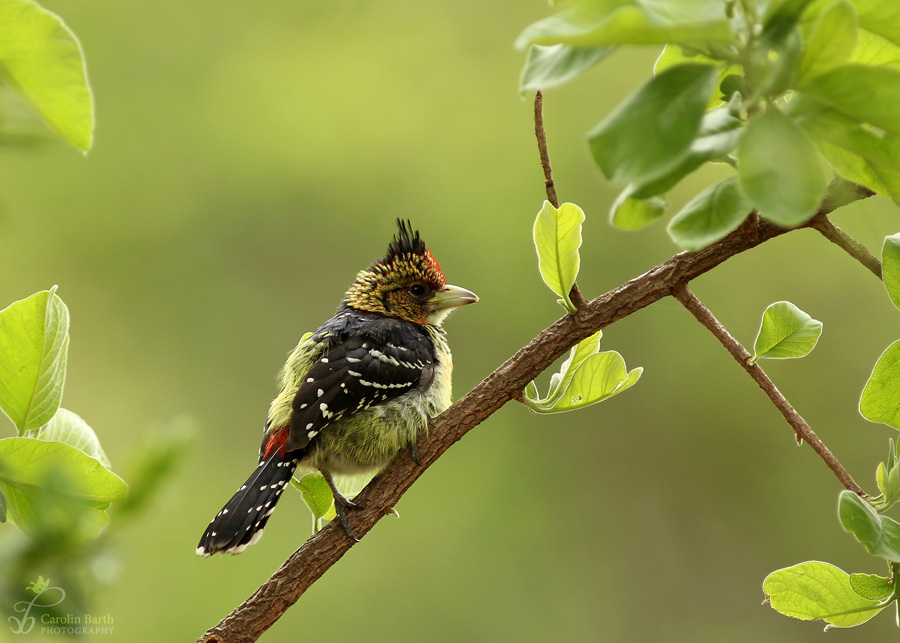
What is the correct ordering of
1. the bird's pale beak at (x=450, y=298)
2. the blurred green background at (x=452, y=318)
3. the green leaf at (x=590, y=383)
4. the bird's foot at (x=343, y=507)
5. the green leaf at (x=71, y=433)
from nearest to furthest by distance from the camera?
the green leaf at (x=71, y=433) → the green leaf at (x=590, y=383) → the bird's foot at (x=343, y=507) → the bird's pale beak at (x=450, y=298) → the blurred green background at (x=452, y=318)

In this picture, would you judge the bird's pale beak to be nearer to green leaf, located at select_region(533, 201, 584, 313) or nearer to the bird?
the bird

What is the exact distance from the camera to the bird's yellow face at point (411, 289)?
9.66 feet

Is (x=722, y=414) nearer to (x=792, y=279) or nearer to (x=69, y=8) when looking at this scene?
(x=792, y=279)

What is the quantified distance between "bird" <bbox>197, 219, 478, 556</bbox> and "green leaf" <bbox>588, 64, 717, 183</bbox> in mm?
1183

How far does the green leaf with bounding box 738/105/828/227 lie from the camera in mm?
590

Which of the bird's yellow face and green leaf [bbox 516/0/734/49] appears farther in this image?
the bird's yellow face

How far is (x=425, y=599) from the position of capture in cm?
606

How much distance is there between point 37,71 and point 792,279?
5848 millimetres

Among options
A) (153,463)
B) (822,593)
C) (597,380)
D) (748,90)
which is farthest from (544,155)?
(153,463)

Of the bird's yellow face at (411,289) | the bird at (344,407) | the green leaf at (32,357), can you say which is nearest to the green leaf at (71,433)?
the green leaf at (32,357)

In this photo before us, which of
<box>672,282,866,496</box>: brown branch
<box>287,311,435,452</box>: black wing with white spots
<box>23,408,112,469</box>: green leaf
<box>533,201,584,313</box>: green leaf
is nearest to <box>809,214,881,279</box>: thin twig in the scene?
<box>672,282,866,496</box>: brown branch

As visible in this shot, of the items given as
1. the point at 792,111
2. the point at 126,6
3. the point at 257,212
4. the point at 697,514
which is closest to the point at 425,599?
the point at 697,514

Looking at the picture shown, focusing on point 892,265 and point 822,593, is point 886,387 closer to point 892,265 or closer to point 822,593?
point 892,265

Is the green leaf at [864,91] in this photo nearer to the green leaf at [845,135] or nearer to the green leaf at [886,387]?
the green leaf at [845,135]
